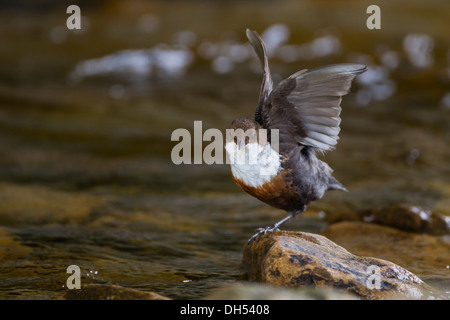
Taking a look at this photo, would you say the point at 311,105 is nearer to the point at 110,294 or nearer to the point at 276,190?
the point at 276,190

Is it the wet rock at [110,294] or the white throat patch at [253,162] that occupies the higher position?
the white throat patch at [253,162]

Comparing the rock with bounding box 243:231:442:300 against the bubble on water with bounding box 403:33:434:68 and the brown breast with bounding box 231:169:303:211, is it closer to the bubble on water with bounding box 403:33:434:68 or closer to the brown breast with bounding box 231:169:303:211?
the brown breast with bounding box 231:169:303:211

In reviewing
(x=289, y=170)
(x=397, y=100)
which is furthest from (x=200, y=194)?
(x=397, y=100)

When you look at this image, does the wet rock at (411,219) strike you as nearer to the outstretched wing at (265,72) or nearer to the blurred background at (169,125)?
the blurred background at (169,125)

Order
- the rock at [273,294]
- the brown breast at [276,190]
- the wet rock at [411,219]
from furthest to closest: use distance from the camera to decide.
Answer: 1. the wet rock at [411,219]
2. the brown breast at [276,190]
3. the rock at [273,294]

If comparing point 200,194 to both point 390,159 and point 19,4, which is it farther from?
point 19,4

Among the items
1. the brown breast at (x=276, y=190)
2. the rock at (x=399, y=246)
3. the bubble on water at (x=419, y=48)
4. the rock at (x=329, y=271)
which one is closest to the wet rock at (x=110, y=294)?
the rock at (x=329, y=271)

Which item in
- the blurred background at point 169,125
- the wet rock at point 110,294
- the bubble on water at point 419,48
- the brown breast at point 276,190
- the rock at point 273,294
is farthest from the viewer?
the bubble on water at point 419,48
